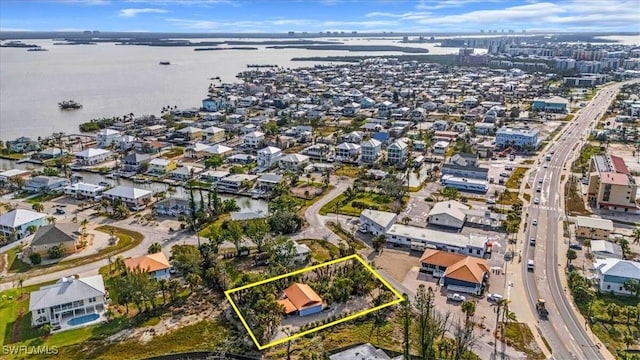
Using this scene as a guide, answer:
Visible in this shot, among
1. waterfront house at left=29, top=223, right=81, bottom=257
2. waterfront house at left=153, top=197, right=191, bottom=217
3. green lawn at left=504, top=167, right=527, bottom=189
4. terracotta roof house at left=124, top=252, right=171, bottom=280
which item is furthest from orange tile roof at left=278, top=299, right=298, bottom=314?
green lawn at left=504, top=167, right=527, bottom=189

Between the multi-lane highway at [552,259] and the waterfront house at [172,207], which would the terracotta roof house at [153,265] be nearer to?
the waterfront house at [172,207]

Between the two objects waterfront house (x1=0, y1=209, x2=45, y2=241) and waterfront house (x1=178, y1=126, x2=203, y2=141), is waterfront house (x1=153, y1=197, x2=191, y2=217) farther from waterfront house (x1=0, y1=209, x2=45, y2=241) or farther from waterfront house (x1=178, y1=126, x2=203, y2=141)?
waterfront house (x1=178, y1=126, x2=203, y2=141)

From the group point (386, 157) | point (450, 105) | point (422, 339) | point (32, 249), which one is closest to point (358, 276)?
point (422, 339)

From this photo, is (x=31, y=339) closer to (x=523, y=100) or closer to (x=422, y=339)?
(x=422, y=339)

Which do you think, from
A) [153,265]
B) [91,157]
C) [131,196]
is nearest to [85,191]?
[131,196]

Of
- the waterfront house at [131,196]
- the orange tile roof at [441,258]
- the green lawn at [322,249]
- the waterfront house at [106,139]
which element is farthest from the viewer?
the waterfront house at [106,139]

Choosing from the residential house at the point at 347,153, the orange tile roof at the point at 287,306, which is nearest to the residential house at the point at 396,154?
the residential house at the point at 347,153
